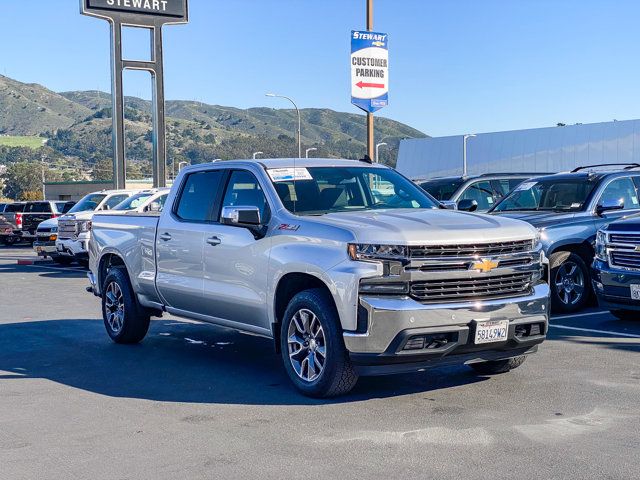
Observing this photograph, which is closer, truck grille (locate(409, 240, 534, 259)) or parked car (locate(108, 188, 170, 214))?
truck grille (locate(409, 240, 534, 259))

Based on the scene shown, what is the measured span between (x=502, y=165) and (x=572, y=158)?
215 inches

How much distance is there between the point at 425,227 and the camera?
6715mm

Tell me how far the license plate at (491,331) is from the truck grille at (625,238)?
155 inches

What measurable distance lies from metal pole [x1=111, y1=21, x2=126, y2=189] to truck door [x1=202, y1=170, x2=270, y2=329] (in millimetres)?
24197

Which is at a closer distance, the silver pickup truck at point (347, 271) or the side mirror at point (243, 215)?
the silver pickup truck at point (347, 271)

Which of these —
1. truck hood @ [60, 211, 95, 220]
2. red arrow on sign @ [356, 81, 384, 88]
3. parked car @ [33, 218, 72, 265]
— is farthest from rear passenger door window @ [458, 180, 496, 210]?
parked car @ [33, 218, 72, 265]

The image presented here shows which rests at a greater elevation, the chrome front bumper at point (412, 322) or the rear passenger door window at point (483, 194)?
the rear passenger door window at point (483, 194)

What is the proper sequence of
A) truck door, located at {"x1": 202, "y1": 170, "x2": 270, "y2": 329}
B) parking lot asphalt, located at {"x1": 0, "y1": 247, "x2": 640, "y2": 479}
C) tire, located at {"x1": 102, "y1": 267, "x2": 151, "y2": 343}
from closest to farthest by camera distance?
parking lot asphalt, located at {"x1": 0, "y1": 247, "x2": 640, "y2": 479}, truck door, located at {"x1": 202, "y1": 170, "x2": 270, "y2": 329}, tire, located at {"x1": 102, "y1": 267, "x2": 151, "y2": 343}

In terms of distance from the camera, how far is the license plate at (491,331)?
21.7 feet

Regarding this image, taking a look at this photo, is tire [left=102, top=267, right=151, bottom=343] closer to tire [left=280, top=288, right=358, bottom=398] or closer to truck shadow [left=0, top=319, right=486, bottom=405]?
truck shadow [left=0, top=319, right=486, bottom=405]

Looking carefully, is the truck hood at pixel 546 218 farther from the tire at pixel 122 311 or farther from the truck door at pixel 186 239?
the tire at pixel 122 311

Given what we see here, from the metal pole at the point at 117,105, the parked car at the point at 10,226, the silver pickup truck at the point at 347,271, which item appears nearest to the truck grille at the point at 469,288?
the silver pickup truck at the point at 347,271

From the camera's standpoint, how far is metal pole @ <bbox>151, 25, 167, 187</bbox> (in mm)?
32656

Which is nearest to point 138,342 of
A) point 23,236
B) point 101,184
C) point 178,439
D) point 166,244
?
point 166,244
